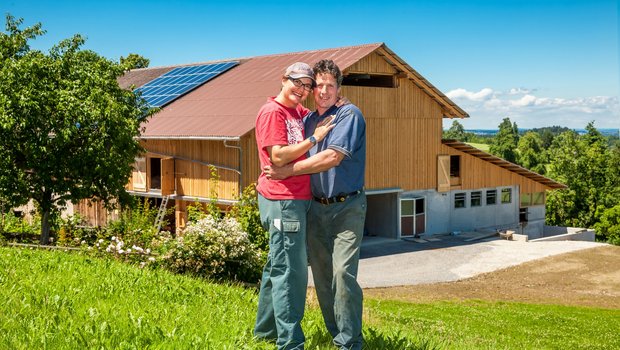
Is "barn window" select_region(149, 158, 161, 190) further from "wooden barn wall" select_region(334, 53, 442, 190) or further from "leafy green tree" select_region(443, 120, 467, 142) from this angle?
"leafy green tree" select_region(443, 120, 467, 142)

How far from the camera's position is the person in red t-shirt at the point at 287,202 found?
599cm

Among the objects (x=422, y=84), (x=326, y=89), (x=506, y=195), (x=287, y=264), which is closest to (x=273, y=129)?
(x=326, y=89)

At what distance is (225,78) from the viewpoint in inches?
1280

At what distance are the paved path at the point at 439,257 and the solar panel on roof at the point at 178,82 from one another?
1052cm

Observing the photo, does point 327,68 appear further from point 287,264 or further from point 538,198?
point 538,198

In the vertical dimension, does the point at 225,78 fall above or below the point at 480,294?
above

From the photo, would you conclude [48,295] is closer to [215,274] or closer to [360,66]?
[215,274]

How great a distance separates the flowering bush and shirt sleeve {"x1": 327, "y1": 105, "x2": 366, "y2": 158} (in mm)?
10337

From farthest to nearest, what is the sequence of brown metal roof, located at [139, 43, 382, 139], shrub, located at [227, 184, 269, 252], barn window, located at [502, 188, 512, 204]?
1. barn window, located at [502, 188, 512, 204]
2. brown metal roof, located at [139, 43, 382, 139]
3. shrub, located at [227, 184, 269, 252]

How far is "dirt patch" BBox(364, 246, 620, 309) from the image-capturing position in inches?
832

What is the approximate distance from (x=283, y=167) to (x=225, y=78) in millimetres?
27093

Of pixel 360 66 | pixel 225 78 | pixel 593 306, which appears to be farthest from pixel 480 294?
pixel 225 78

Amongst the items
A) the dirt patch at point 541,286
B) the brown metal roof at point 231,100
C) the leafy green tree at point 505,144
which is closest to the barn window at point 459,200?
the dirt patch at point 541,286

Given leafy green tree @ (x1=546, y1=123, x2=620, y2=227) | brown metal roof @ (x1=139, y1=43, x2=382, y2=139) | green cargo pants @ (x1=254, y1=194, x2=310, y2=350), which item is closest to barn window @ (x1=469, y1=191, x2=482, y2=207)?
brown metal roof @ (x1=139, y1=43, x2=382, y2=139)
